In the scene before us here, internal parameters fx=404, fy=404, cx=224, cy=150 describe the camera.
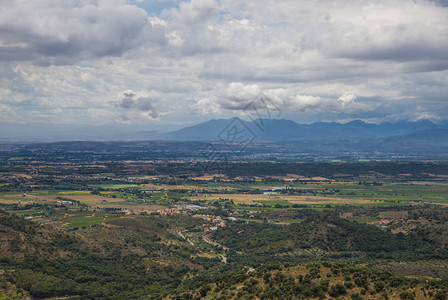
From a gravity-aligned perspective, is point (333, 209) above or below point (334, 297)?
below

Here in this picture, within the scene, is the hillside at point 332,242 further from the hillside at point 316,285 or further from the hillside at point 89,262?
the hillside at point 316,285

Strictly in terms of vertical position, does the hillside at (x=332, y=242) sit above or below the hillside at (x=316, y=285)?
below

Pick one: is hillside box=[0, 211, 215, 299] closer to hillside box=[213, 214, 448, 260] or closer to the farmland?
the farmland

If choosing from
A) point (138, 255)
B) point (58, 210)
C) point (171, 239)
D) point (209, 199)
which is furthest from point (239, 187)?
point (138, 255)

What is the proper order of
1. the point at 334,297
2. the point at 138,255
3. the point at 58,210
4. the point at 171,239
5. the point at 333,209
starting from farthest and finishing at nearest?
the point at 333,209 → the point at 58,210 → the point at 171,239 → the point at 138,255 → the point at 334,297

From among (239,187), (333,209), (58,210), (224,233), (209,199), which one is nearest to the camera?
(224,233)

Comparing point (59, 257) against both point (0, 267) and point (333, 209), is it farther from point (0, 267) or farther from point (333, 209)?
point (333, 209)

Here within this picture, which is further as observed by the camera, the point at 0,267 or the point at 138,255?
the point at 138,255

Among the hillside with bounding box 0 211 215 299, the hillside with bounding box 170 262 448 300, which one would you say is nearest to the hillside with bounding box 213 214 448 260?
the hillside with bounding box 0 211 215 299

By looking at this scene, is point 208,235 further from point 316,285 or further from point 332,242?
point 316,285

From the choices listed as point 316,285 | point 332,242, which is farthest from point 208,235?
point 316,285

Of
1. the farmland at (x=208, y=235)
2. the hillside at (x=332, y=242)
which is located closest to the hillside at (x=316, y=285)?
the farmland at (x=208, y=235)
